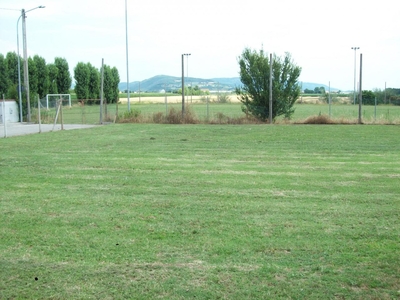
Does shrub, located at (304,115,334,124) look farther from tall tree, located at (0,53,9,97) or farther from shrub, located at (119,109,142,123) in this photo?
tall tree, located at (0,53,9,97)

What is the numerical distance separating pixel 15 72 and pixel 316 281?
6215cm

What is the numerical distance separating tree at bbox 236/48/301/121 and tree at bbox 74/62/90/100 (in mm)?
40198

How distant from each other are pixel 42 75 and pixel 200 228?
6000 centimetres

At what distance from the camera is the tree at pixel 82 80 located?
68062 millimetres

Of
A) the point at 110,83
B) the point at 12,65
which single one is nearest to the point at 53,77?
the point at 12,65

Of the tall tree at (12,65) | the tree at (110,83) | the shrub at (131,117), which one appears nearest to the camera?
the shrub at (131,117)

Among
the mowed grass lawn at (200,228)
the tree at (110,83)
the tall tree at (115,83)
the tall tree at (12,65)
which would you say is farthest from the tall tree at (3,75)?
the mowed grass lawn at (200,228)

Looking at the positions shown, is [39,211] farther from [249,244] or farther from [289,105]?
[289,105]

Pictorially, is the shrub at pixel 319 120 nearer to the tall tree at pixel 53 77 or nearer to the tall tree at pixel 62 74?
the tall tree at pixel 53 77

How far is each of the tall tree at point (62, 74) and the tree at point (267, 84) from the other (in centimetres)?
3996

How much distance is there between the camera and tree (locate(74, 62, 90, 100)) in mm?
68062

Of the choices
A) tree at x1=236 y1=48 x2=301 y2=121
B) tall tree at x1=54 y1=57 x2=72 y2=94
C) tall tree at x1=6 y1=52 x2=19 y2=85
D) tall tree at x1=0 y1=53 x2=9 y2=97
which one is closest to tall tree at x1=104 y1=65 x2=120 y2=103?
tall tree at x1=54 y1=57 x2=72 y2=94

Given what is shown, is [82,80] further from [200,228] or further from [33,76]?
[200,228]

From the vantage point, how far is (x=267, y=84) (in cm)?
3222
